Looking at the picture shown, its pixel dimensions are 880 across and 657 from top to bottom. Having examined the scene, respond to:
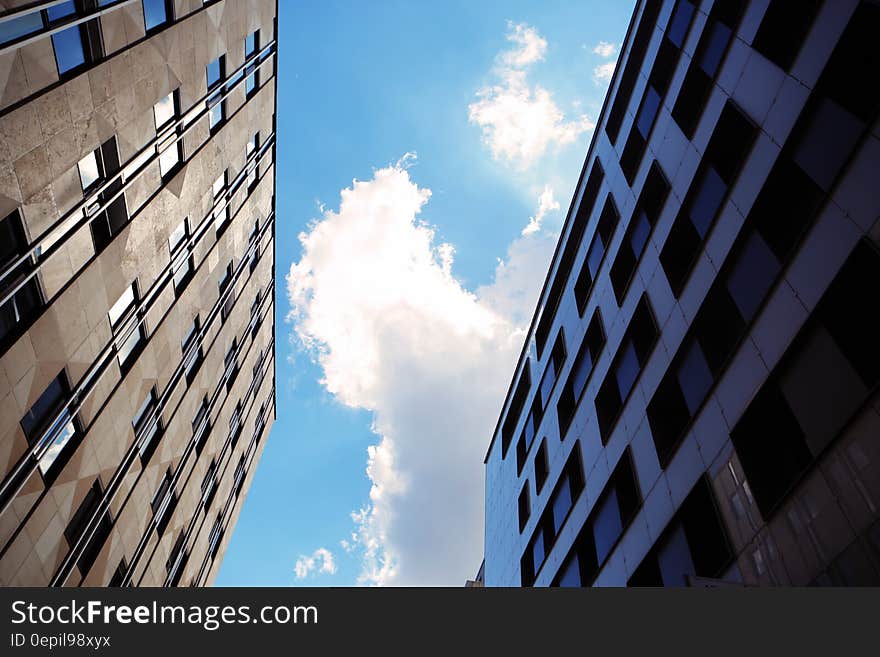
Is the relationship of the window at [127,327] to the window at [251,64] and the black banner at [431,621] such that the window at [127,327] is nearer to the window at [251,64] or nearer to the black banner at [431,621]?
the black banner at [431,621]

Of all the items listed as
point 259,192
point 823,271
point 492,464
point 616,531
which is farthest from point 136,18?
point 492,464

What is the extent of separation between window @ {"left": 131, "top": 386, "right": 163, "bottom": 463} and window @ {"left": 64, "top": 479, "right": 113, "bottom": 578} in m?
2.50

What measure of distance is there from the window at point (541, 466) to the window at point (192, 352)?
61.4 ft

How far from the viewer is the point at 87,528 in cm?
1652

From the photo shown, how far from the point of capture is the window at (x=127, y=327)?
16594 mm

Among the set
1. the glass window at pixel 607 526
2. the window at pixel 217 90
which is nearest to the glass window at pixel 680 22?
the glass window at pixel 607 526

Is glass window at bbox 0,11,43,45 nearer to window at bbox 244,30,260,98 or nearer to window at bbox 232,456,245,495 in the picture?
window at bbox 244,30,260,98

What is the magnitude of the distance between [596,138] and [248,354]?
24.7 m

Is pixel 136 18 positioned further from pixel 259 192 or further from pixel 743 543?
pixel 743 543

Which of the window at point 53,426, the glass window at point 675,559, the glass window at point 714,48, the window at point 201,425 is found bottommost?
the glass window at point 675,559

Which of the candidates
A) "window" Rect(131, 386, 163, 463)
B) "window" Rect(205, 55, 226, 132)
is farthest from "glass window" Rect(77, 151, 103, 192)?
"window" Rect(131, 386, 163, 463)

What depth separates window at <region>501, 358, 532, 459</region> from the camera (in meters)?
37.5

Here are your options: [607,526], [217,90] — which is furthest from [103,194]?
[607,526]

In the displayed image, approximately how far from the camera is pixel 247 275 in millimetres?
29188
